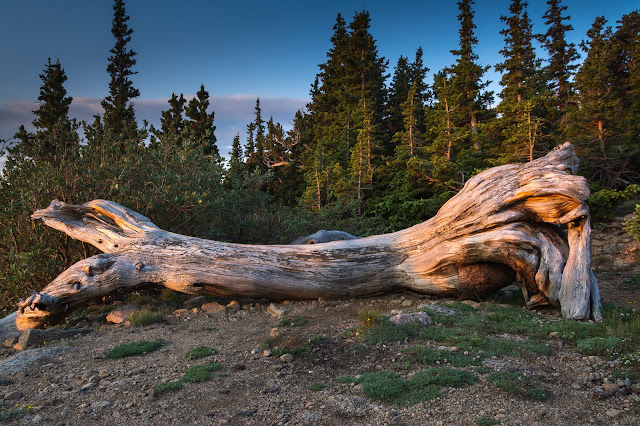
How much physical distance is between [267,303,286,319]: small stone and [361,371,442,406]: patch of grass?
11.9 ft

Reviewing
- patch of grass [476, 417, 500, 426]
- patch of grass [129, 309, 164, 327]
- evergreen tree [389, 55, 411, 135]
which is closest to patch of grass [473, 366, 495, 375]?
→ patch of grass [476, 417, 500, 426]

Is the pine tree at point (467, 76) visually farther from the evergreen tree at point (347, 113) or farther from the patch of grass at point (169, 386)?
the patch of grass at point (169, 386)

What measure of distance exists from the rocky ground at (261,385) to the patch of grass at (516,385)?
0.26 feet

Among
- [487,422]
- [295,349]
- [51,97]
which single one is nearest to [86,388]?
[295,349]

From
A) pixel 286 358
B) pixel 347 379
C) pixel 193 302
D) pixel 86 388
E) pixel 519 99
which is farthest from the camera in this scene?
pixel 519 99

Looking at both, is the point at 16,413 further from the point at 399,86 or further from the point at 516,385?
the point at 399,86

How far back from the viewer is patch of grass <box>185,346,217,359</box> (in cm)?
595

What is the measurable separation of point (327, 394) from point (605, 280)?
9.50m

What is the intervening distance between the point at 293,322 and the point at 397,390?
3.28 m

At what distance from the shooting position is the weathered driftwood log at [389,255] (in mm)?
7895

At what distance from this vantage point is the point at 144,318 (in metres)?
7.85

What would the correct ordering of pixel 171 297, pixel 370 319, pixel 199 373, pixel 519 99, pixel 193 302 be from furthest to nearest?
pixel 519 99
pixel 171 297
pixel 193 302
pixel 370 319
pixel 199 373

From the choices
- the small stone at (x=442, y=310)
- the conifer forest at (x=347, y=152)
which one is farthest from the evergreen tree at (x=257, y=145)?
the small stone at (x=442, y=310)

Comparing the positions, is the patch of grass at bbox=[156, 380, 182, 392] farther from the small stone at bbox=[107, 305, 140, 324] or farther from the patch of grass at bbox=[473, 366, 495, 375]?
the small stone at bbox=[107, 305, 140, 324]
